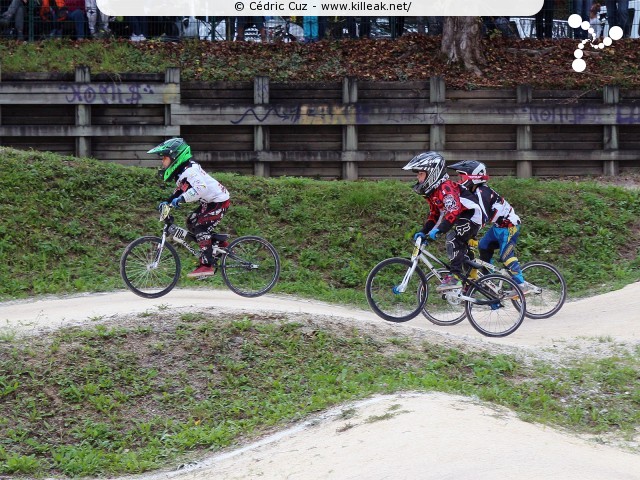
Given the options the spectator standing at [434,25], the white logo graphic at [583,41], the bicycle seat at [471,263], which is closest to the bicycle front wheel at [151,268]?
the bicycle seat at [471,263]

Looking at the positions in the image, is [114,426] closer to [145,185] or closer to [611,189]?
[145,185]

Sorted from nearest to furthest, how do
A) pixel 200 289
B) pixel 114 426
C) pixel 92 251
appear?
pixel 114 426, pixel 200 289, pixel 92 251

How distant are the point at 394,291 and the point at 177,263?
2903 millimetres

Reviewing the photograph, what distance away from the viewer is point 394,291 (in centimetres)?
1189

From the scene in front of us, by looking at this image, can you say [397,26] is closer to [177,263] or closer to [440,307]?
[440,307]

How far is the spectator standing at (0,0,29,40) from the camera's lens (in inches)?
918

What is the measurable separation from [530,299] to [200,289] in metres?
4.70

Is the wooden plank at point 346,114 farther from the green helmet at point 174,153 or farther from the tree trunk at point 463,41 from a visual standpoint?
the green helmet at point 174,153

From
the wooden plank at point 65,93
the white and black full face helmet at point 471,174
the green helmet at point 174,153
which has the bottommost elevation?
the white and black full face helmet at point 471,174

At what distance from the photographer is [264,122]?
20.4 m

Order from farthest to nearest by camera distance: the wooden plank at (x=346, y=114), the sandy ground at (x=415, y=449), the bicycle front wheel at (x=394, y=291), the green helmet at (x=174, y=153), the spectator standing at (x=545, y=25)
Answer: the spectator standing at (x=545, y=25), the wooden plank at (x=346, y=114), the green helmet at (x=174, y=153), the bicycle front wheel at (x=394, y=291), the sandy ground at (x=415, y=449)

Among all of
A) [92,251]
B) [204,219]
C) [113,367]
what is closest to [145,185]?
[92,251]

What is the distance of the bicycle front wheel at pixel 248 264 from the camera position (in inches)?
508

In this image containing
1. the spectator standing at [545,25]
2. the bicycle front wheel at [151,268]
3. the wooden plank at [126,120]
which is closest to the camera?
the bicycle front wheel at [151,268]
